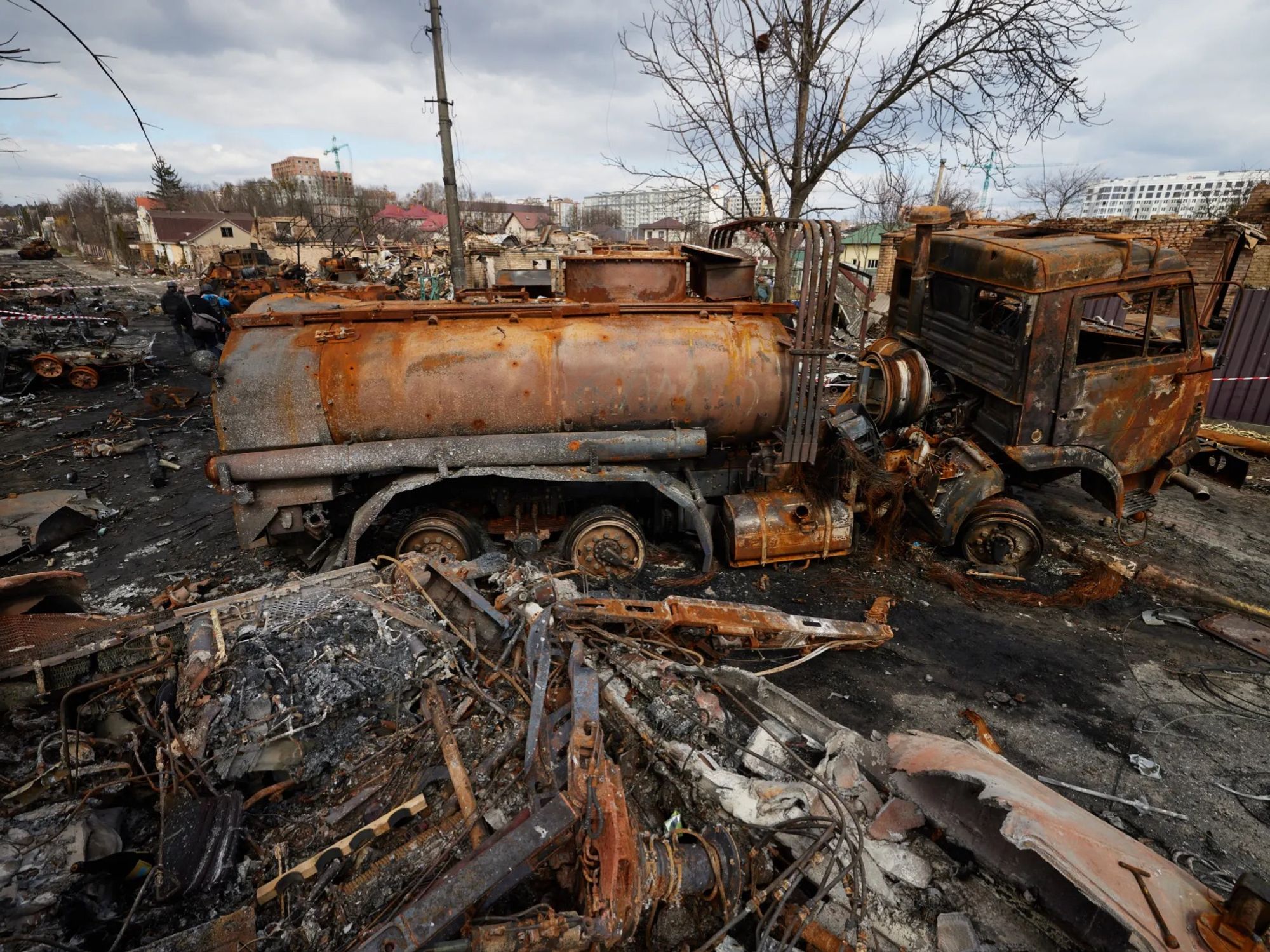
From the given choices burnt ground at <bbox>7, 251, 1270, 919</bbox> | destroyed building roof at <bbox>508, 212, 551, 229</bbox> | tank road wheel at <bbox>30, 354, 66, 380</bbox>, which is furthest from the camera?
destroyed building roof at <bbox>508, 212, 551, 229</bbox>

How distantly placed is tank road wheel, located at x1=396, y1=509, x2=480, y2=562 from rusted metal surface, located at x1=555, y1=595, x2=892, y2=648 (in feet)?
5.54

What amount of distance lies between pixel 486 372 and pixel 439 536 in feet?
4.97

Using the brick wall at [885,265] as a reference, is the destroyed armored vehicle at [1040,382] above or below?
below

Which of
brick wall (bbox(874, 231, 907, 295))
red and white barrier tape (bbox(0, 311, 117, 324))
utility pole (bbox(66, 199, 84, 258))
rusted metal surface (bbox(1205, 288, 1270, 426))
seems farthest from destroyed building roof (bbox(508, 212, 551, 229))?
rusted metal surface (bbox(1205, 288, 1270, 426))

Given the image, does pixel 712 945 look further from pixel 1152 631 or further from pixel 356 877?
pixel 1152 631

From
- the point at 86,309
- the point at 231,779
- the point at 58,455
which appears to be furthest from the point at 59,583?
the point at 86,309

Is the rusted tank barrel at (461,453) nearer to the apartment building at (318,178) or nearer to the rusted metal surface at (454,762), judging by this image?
the rusted metal surface at (454,762)

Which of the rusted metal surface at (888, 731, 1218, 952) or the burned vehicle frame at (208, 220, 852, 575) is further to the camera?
the burned vehicle frame at (208, 220, 852, 575)

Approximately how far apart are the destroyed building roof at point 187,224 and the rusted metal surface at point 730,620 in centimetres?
4975

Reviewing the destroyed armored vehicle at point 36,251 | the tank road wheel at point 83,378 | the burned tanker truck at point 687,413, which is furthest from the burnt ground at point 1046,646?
the destroyed armored vehicle at point 36,251

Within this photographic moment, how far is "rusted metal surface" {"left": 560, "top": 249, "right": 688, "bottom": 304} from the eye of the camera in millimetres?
5996

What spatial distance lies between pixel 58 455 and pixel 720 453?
948 cm

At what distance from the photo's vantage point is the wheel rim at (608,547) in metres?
5.39

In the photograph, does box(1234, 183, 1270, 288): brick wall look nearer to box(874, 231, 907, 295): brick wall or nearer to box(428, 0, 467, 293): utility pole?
box(874, 231, 907, 295): brick wall
